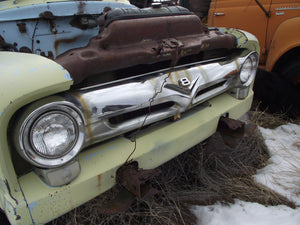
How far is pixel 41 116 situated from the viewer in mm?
1161

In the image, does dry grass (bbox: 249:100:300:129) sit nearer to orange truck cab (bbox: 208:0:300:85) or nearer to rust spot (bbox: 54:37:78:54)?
orange truck cab (bbox: 208:0:300:85)

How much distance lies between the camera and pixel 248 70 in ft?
7.43

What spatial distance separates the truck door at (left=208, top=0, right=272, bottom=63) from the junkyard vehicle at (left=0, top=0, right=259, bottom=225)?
140 cm

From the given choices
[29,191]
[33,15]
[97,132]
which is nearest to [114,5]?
[33,15]

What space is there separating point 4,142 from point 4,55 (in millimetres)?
588

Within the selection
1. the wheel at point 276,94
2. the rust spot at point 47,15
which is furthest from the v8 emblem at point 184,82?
the wheel at point 276,94

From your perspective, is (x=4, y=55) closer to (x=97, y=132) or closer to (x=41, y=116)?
(x=41, y=116)

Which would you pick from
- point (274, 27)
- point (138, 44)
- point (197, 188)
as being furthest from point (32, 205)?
point (274, 27)

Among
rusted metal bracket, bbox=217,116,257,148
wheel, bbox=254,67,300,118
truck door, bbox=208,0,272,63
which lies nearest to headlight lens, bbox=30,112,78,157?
rusted metal bracket, bbox=217,116,257,148

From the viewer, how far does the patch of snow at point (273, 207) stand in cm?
180

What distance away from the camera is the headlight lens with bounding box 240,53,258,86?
2.21 metres

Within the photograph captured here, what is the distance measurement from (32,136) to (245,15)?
3461mm

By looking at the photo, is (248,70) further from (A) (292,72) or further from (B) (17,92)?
(B) (17,92)

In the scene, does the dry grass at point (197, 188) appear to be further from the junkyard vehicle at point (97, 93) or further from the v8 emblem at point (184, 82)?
the v8 emblem at point (184, 82)
